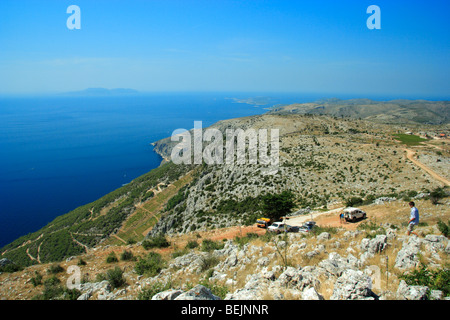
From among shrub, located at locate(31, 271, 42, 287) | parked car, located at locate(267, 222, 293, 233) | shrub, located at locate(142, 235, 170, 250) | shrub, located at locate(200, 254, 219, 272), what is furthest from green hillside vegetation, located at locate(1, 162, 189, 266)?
shrub, located at locate(200, 254, 219, 272)

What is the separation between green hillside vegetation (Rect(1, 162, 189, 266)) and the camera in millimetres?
35406

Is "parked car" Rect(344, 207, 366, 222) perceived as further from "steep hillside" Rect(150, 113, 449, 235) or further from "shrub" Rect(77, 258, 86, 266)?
"shrub" Rect(77, 258, 86, 266)

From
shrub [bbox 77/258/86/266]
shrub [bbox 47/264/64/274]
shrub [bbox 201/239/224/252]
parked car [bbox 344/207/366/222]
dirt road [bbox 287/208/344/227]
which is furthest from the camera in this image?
dirt road [bbox 287/208/344/227]

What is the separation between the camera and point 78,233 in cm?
4016

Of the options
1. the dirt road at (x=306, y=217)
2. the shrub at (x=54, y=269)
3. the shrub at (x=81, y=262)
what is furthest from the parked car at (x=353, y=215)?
the shrub at (x=54, y=269)

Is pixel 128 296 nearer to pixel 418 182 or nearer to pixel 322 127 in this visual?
pixel 418 182

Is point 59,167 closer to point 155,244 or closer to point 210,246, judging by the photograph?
point 155,244

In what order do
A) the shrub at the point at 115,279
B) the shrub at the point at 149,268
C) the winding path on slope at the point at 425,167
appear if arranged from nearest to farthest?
the shrub at the point at 115,279
the shrub at the point at 149,268
the winding path on slope at the point at 425,167

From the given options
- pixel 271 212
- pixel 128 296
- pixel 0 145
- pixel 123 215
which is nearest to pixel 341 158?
pixel 271 212

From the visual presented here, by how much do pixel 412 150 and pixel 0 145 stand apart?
21988 centimetres

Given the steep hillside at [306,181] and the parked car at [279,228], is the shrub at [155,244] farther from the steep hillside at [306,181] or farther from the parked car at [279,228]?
the steep hillside at [306,181]

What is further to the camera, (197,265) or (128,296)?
(197,265)

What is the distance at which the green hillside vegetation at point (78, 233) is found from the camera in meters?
35.4

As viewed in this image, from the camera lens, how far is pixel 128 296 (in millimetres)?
8391
